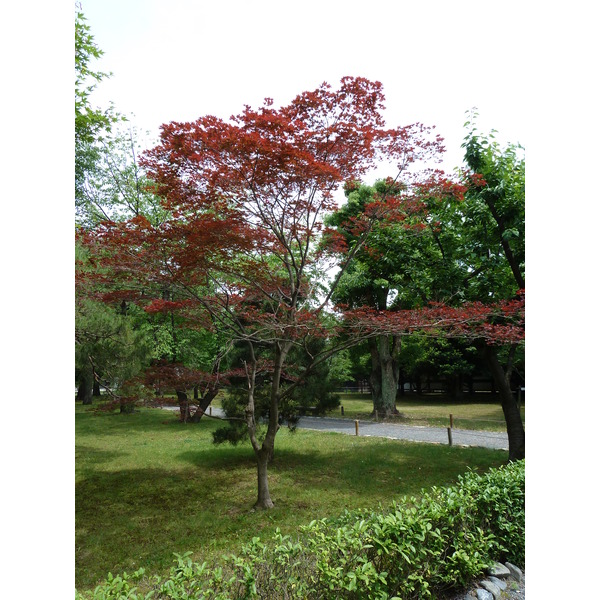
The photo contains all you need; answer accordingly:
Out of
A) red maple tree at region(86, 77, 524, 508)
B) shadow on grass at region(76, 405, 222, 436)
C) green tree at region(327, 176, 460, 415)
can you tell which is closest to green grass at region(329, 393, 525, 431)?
green tree at region(327, 176, 460, 415)

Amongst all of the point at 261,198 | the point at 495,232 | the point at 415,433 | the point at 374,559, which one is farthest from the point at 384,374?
the point at 374,559

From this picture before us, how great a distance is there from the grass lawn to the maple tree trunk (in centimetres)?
252

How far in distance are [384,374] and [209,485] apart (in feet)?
19.2

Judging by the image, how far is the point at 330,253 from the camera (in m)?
4.17

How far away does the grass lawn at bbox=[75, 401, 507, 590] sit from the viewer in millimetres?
3104

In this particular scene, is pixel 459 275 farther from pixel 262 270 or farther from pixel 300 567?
pixel 300 567

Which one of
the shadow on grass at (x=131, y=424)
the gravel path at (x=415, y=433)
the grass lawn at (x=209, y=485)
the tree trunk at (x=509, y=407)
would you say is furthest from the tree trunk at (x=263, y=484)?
the shadow on grass at (x=131, y=424)

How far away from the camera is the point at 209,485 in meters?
4.55

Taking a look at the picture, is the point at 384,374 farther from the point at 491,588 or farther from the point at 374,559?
the point at 374,559

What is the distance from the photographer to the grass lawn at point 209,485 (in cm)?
310

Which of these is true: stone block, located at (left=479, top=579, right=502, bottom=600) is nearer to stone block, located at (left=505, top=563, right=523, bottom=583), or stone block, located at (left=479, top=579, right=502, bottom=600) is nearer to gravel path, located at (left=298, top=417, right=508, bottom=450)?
stone block, located at (left=505, top=563, right=523, bottom=583)

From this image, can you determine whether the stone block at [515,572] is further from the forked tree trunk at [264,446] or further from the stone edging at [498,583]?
the forked tree trunk at [264,446]

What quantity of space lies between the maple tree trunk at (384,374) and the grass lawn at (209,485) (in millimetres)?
2522

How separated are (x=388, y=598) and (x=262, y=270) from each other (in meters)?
2.68
